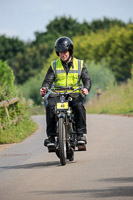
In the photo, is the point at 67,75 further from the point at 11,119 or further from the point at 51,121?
the point at 11,119

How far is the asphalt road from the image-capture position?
7051 millimetres

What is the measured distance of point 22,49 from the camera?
287 ft

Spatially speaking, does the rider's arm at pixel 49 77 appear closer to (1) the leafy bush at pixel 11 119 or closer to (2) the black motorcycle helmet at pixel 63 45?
(2) the black motorcycle helmet at pixel 63 45

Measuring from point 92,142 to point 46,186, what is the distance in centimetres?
639

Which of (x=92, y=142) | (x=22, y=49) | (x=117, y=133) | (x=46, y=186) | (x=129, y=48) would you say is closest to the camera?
(x=46, y=186)

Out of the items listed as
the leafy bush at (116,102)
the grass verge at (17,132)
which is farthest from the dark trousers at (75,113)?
the leafy bush at (116,102)

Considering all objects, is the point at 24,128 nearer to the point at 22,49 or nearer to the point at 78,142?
the point at 78,142

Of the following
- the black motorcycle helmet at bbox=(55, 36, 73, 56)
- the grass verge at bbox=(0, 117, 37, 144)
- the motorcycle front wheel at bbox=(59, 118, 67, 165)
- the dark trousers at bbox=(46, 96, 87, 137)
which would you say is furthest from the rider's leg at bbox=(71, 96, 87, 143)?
the grass verge at bbox=(0, 117, 37, 144)

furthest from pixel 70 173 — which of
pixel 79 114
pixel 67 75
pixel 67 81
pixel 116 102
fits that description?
pixel 116 102

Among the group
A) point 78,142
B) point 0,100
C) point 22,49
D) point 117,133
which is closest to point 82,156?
point 78,142

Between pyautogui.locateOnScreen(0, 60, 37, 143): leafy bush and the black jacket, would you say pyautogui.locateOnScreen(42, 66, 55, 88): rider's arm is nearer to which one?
the black jacket

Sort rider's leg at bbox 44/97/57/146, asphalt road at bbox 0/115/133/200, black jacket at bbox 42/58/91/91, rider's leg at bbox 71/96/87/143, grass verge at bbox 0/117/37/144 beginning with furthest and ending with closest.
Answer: grass verge at bbox 0/117/37/144
black jacket at bbox 42/58/91/91
rider's leg at bbox 71/96/87/143
rider's leg at bbox 44/97/57/146
asphalt road at bbox 0/115/133/200

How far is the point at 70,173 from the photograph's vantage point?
877cm

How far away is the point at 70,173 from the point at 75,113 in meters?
1.56
